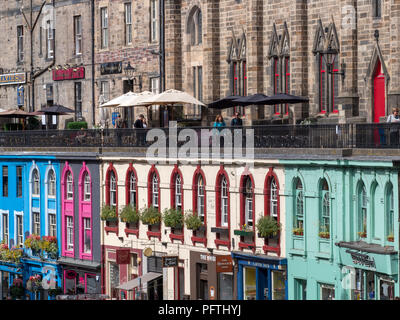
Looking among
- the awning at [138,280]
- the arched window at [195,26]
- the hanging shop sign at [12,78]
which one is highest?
the arched window at [195,26]

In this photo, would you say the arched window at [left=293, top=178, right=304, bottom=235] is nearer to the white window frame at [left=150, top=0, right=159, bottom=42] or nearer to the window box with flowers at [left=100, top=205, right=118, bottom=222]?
the window box with flowers at [left=100, top=205, right=118, bottom=222]

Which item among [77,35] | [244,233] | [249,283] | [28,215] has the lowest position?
[249,283]

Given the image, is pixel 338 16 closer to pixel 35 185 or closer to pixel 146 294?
pixel 146 294

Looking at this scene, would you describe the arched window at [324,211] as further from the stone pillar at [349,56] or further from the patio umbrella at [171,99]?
the patio umbrella at [171,99]

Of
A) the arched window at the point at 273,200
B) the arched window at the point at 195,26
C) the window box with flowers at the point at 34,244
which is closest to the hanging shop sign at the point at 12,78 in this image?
the window box with flowers at the point at 34,244

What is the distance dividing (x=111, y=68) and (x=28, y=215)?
27.9 feet

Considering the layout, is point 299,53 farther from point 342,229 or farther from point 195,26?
point 342,229

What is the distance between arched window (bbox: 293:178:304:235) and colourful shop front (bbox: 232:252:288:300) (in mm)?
1271

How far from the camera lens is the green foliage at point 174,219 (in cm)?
5159

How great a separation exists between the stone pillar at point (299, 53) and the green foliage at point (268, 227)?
27.7 feet

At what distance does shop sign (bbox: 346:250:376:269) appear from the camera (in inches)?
1617

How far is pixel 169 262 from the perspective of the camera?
2023 inches

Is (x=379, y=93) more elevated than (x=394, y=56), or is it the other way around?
(x=394, y=56)

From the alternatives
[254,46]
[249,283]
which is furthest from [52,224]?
[249,283]
